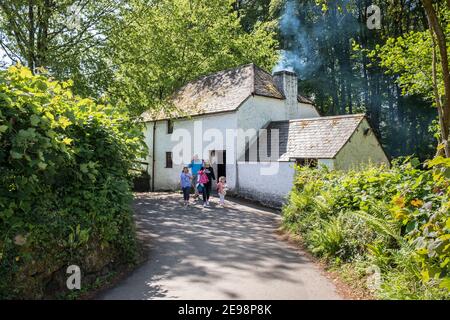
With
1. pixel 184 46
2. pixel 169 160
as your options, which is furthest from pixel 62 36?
pixel 184 46

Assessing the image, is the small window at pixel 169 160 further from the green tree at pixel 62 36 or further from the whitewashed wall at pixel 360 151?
the whitewashed wall at pixel 360 151

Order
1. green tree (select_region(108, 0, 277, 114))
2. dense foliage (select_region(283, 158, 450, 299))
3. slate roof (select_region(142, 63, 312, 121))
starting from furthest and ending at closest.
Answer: slate roof (select_region(142, 63, 312, 121))
green tree (select_region(108, 0, 277, 114))
dense foliage (select_region(283, 158, 450, 299))

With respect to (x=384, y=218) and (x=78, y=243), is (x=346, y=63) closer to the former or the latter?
Result: (x=384, y=218)

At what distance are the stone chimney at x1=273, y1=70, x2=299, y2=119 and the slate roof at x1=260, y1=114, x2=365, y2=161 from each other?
2.81m

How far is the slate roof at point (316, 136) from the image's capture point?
57.8 feet

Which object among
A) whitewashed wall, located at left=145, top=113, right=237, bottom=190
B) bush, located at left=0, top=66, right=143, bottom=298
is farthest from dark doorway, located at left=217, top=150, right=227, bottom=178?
bush, located at left=0, top=66, right=143, bottom=298

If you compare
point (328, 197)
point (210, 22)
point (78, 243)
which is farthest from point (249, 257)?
point (210, 22)

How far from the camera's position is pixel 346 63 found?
38406 mm

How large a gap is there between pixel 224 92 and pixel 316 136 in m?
6.79

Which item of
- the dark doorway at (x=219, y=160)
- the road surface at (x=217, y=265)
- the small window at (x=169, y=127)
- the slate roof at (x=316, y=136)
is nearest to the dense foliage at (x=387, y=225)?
the road surface at (x=217, y=265)

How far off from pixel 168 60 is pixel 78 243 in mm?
23810

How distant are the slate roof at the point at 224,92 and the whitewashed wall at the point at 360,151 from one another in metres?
5.95

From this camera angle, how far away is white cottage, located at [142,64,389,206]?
18391 millimetres

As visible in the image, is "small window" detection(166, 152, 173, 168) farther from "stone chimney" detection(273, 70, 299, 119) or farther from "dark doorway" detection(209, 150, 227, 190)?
"stone chimney" detection(273, 70, 299, 119)
